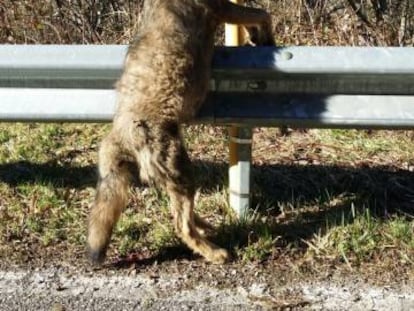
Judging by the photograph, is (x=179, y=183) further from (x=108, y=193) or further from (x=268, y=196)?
(x=268, y=196)

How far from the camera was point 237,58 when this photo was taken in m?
4.12

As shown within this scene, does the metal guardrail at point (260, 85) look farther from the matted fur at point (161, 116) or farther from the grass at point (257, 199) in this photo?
the grass at point (257, 199)

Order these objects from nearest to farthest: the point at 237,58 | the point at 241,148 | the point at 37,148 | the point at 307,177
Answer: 1. the point at 237,58
2. the point at 241,148
3. the point at 307,177
4. the point at 37,148

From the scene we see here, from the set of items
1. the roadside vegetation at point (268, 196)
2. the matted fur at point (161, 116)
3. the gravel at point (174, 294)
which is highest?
the matted fur at point (161, 116)

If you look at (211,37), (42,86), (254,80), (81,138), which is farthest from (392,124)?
(81,138)

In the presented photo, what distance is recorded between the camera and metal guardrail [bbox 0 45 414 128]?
399cm

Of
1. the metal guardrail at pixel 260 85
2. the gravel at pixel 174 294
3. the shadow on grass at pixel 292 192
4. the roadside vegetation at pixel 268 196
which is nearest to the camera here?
the gravel at pixel 174 294

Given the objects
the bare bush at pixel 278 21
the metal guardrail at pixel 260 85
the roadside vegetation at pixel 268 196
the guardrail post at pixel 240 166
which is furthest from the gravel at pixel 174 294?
the bare bush at pixel 278 21

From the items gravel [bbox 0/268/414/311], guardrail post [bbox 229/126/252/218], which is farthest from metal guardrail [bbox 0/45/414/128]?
gravel [bbox 0/268/414/311]

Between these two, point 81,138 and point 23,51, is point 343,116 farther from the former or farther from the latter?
point 81,138

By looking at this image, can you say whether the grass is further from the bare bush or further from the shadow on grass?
the bare bush

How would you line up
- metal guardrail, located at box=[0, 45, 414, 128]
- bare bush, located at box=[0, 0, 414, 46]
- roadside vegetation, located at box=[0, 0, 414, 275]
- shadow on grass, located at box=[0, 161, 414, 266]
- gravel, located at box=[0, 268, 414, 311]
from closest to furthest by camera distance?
gravel, located at box=[0, 268, 414, 311] < metal guardrail, located at box=[0, 45, 414, 128] < roadside vegetation, located at box=[0, 0, 414, 275] < shadow on grass, located at box=[0, 161, 414, 266] < bare bush, located at box=[0, 0, 414, 46]

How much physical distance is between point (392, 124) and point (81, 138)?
2567mm

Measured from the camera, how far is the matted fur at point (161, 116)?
403 centimetres
